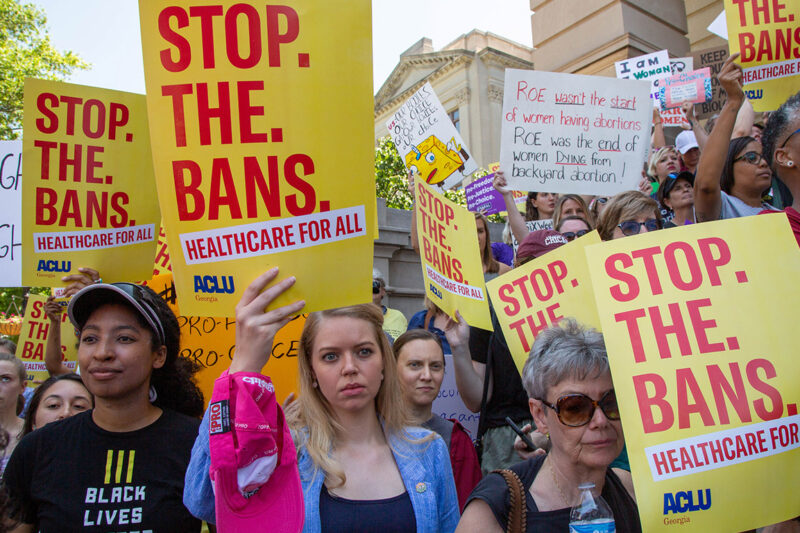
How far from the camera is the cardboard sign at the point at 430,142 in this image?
20.8 ft

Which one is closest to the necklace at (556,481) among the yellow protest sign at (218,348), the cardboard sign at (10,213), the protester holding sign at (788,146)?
the protester holding sign at (788,146)

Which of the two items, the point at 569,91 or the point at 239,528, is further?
the point at 569,91

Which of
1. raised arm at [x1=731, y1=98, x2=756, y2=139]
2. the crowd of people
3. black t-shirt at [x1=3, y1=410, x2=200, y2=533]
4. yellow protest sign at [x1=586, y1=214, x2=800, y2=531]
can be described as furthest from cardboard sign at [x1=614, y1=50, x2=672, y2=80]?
black t-shirt at [x1=3, y1=410, x2=200, y2=533]

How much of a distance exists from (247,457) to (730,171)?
3.34 metres

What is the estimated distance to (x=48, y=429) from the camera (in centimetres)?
229

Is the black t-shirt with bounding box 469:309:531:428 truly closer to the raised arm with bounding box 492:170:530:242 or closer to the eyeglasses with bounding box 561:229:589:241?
the eyeglasses with bounding box 561:229:589:241

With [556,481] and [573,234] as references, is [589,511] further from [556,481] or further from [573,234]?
[573,234]

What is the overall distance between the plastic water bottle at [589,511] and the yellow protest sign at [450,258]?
5.44 feet

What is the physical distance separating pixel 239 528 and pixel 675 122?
274 inches

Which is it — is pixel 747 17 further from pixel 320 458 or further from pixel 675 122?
pixel 320 458

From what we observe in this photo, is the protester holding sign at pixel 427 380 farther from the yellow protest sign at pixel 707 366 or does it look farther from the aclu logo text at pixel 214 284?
the aclu logo text at pixel 214 284

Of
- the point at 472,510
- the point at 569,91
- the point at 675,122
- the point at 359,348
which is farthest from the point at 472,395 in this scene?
the point at 675,122

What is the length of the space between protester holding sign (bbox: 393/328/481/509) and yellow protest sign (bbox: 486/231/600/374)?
1.63ft

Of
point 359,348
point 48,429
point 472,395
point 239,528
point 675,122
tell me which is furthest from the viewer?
point 675,122
